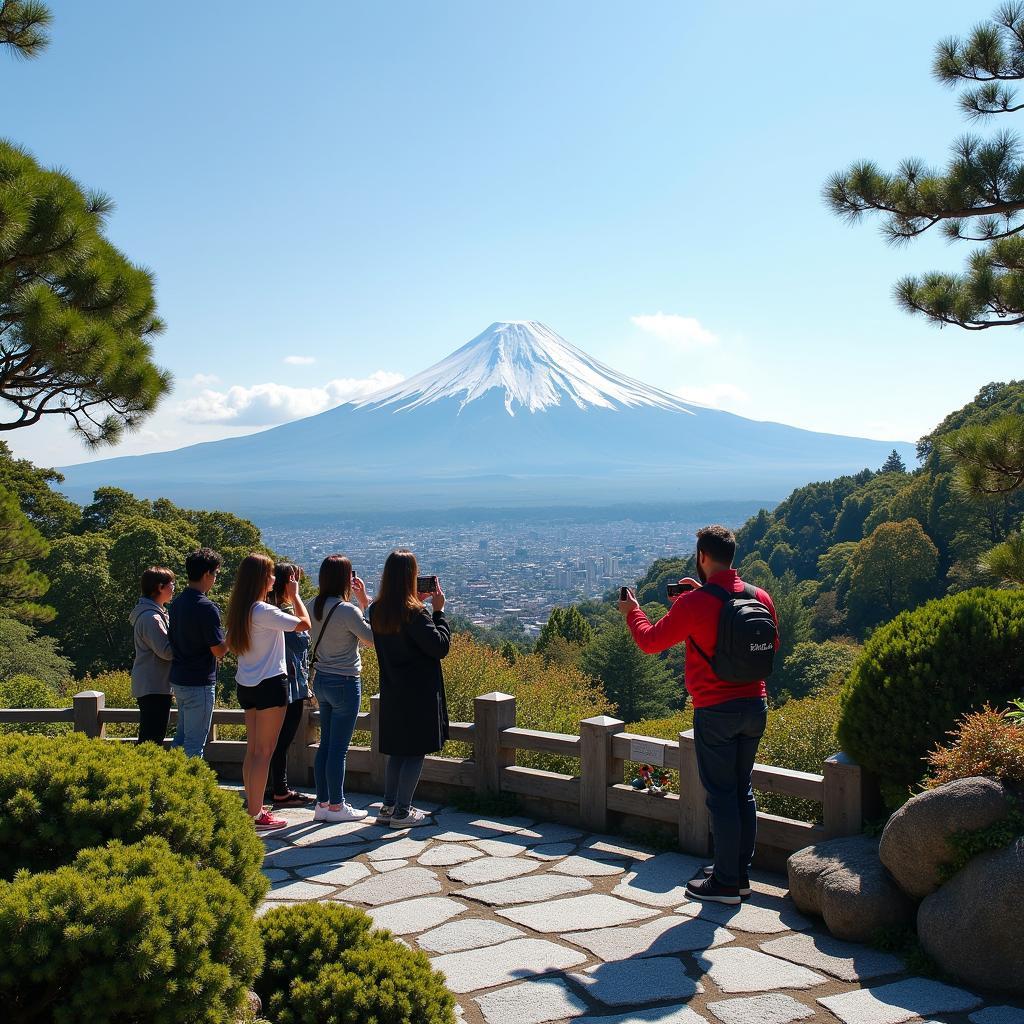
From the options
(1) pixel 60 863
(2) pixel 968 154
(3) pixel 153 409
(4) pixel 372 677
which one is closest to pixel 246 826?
(1) pixel 60 863

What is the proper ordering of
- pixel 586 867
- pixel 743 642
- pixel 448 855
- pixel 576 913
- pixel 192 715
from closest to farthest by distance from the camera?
pixel 743 642
pixel 576 913
pixel 586 867
pixel 448 855
pixel 192 715

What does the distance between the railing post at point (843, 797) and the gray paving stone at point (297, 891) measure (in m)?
2.74

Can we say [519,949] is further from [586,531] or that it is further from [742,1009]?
[586,531]

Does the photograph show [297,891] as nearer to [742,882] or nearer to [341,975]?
[341,975]

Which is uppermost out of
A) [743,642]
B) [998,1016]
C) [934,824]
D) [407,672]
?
[743,642]

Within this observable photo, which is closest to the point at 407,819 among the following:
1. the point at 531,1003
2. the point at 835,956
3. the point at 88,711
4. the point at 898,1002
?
the point at 531,1003

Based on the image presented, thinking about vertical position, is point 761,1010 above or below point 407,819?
above

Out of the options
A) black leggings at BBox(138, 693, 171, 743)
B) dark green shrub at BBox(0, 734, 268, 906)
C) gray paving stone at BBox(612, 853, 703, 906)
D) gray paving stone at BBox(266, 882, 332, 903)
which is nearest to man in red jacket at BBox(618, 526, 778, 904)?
gray paving stone at BBox(612, 853, 703, 906)

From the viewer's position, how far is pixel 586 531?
624ft

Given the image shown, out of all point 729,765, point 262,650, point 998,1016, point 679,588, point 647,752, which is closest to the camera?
point 998,1016

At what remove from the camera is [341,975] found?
2994mm

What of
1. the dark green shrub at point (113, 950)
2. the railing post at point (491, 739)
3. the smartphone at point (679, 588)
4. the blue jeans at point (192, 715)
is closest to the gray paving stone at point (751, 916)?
the smartphone at point (679, 588)

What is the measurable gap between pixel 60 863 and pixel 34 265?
5.83 meters

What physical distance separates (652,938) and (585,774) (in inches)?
66.4
